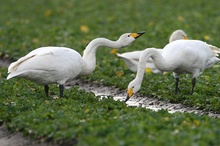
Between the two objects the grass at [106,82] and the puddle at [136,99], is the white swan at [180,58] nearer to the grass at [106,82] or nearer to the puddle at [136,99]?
the grass at [106,82]

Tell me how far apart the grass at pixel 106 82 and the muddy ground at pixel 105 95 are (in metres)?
0.12

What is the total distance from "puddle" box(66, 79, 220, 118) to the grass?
0.14 m

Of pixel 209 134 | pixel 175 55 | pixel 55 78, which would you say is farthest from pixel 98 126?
pixel 175 55

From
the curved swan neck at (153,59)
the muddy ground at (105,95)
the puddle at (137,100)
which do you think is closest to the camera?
the muddy ground at (105,95)

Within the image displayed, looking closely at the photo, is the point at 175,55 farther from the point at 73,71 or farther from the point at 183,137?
the point at 183,137

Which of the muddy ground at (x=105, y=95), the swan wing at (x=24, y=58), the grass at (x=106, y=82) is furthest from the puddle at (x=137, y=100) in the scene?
the swan wing at (x=24, y=58)

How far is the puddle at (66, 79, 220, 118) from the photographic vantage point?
32.5ft

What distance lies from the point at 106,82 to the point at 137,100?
1.26 m

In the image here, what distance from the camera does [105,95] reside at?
36.9 feet

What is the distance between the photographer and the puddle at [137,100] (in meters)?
9.91

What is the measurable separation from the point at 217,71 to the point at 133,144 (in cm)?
636

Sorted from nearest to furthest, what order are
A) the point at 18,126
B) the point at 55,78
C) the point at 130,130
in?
the point at 130,130 → the point at 18,126 → the point at 55,78

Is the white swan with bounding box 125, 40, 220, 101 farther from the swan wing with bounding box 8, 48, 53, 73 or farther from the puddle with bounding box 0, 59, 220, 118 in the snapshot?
the swan wing with bounding box 8, 48, 53, 73

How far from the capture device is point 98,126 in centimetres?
736
